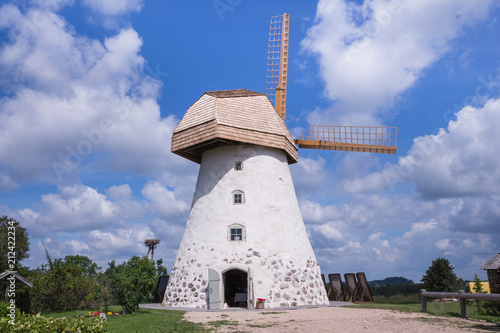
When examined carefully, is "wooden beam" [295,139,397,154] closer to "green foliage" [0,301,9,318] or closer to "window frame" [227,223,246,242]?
"window frame" [227,223,246,242]

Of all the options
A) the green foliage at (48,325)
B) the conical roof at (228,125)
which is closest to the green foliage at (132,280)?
the conical roof at (228,125)

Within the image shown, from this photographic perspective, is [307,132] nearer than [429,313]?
No

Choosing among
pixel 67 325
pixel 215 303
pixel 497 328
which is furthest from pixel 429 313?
pixel 67 325

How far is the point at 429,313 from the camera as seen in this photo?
13.3 m

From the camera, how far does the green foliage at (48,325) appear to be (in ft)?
22.1

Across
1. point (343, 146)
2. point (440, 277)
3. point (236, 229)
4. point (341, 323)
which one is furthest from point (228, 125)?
point (440, 277)

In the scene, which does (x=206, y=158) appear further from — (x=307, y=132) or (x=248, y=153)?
(x=307, y=132)

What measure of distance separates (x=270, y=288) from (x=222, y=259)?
2444mm

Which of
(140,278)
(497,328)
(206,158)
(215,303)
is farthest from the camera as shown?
(206,158)

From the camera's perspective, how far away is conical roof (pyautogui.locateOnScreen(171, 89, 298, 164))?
18.2m

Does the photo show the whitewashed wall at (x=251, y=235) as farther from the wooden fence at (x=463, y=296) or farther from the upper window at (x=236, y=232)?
the wooden fence at (x=463, y=296)

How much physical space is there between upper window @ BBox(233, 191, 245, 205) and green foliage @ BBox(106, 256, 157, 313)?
478 centimetres

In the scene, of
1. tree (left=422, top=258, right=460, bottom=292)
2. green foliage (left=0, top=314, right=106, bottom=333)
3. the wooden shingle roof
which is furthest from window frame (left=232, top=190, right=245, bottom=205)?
tree (left=422, top=258, right=460, bottom=292)

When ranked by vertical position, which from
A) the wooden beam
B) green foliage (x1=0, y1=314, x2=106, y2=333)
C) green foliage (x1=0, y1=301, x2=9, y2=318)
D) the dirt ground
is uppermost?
the wooden beam
